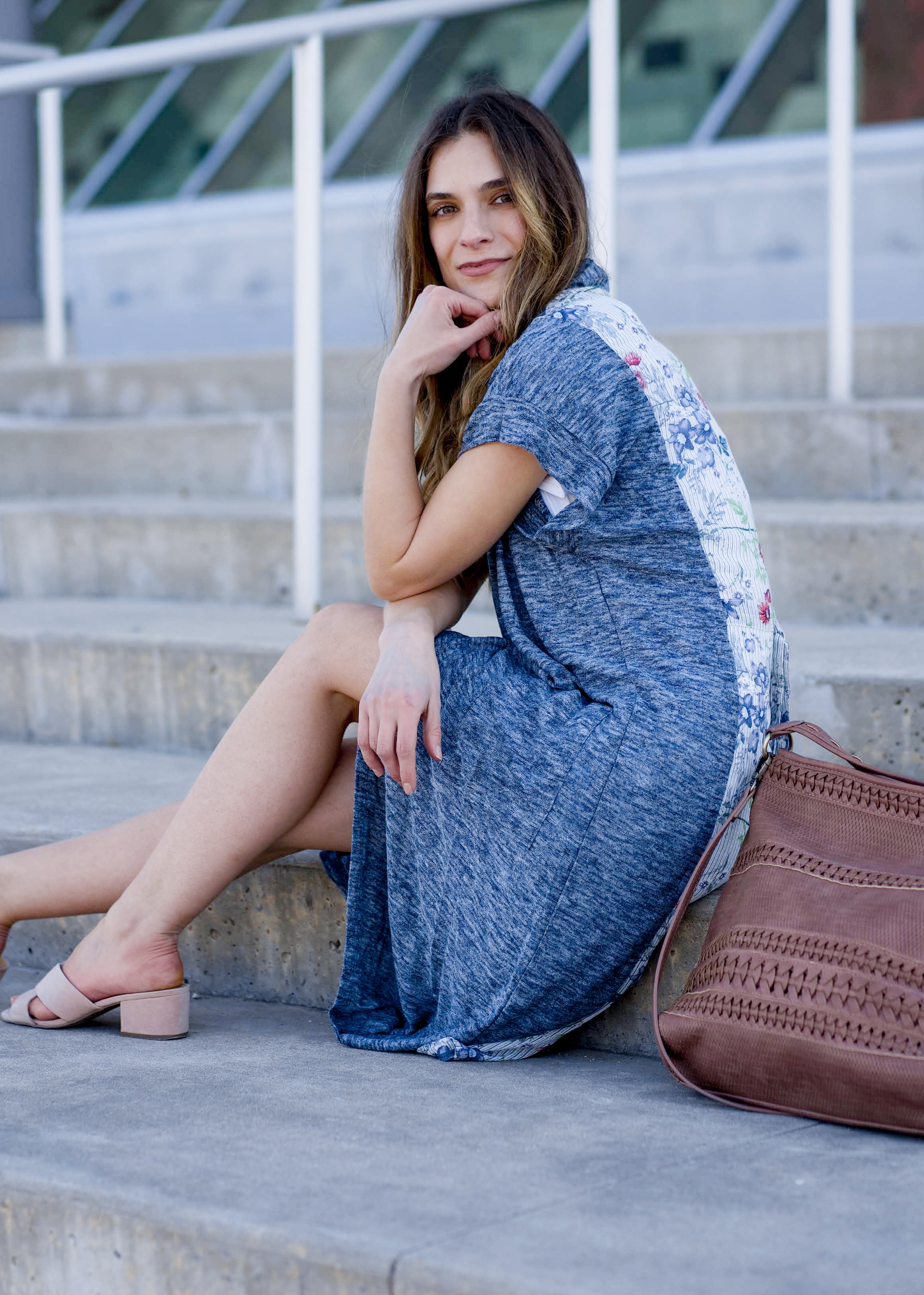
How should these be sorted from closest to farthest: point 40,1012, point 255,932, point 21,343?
point 40,1012 → point 255,932 → point 21,343

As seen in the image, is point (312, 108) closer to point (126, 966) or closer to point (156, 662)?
point (156, 662)

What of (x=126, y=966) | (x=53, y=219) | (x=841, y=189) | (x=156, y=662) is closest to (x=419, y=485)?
(x=126, y=966)

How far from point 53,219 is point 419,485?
338cm

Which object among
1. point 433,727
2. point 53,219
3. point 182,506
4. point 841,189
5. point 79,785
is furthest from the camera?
point 53,219

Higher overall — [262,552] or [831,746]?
[262,552]

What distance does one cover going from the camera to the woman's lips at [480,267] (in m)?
2.00

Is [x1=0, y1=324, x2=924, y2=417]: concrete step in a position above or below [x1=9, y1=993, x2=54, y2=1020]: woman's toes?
above

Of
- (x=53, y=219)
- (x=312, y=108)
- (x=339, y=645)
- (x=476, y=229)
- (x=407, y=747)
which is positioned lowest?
(x=407, y=747)

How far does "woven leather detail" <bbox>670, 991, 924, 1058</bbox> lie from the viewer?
153cm

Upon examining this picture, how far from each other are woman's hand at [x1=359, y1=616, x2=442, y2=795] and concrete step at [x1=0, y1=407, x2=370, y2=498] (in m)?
2.14

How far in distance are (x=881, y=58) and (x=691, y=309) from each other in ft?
3.70

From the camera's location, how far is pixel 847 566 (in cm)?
293

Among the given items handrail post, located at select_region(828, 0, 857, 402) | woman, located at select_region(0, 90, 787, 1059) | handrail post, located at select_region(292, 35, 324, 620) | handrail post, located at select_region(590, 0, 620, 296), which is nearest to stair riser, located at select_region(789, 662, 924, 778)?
woman, located at select_region(0, 90, 787, 1059)

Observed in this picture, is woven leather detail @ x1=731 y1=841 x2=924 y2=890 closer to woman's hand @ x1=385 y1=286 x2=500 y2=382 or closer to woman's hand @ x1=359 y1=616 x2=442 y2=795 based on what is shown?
woman's hand @ x1=359 y1=616 x2=442 y2=795
